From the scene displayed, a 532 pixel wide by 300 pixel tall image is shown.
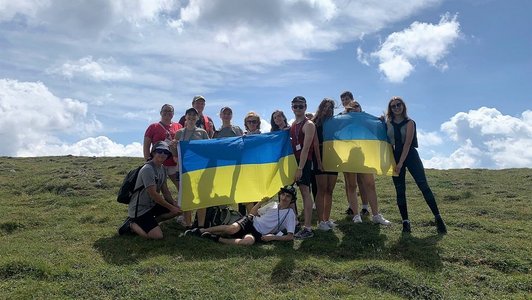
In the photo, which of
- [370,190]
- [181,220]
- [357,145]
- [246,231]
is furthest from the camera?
[181,220]

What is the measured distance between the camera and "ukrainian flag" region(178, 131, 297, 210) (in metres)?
11.7

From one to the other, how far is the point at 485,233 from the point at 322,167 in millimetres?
4998

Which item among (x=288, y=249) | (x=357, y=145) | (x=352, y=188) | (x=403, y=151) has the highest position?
(x=357, y=145)

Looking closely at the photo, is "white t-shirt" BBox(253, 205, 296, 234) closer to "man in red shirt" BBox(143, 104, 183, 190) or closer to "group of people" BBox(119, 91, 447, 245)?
"group of people" BBox(119, 91, 447, 245)

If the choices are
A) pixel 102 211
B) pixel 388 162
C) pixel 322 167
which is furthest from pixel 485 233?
pixel 102 211

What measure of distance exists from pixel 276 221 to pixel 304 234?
815 mm

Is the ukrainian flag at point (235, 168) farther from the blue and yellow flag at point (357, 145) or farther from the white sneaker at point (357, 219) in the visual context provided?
the white sneaker at point (357, 219)

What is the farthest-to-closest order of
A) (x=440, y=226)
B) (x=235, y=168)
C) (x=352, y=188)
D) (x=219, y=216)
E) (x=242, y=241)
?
(x=352, y=188) < (x=440, y=226) < (x=235, y=168) < (x=219, y=216) < (x=242, y=241)

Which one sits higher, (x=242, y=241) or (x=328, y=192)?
(x=328, y=192)

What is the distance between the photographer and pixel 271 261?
31.9 ft

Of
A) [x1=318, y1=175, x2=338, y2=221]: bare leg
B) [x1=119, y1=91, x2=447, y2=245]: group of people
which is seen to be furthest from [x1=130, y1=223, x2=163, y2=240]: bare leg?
[x1=318, y1=175, x2=338, y2=221]: bare leg

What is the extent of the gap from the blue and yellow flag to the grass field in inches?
68.2

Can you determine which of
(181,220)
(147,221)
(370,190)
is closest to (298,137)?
(370,190)

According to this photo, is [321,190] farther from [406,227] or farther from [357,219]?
A: [406,227]
